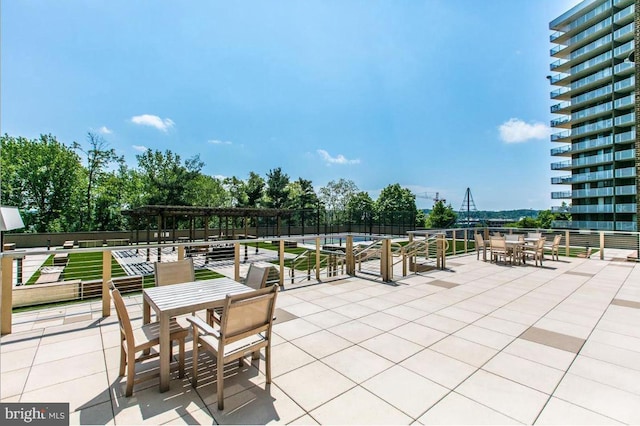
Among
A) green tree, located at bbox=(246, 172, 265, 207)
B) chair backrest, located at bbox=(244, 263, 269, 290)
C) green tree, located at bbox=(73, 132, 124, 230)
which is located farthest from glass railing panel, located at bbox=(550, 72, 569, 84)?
green tree, located at bbox=(73, 132, 124, 230)

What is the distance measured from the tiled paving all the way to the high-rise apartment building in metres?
30.5

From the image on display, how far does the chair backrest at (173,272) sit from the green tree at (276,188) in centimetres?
2750

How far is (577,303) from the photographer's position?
4660 millimetres

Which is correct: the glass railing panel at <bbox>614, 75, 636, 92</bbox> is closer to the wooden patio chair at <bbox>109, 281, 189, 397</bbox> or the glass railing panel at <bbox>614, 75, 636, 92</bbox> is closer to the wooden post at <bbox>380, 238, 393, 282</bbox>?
the wooden post at <bbox>380, 238, 393, 282</bbox>

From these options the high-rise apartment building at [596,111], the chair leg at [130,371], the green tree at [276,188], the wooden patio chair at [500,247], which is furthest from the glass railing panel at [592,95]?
the chair leg at [130,371]

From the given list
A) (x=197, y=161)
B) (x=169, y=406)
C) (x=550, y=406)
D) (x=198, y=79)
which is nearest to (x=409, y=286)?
(x=550, y=406)

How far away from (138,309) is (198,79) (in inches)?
567

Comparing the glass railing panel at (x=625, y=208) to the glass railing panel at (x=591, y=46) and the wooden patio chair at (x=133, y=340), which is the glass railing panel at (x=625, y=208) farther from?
the wooden patio chair at (x=133, y=340)

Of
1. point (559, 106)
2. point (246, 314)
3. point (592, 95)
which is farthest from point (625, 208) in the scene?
point (246, 314)

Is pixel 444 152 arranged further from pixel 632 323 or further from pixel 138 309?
pixel 138 309

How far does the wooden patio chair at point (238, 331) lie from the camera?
80.9 inches

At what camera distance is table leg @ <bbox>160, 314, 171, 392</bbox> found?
2.25 m

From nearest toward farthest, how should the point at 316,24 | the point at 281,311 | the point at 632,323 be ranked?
the point at 632,323
the point at 281,311
the point at 316,24

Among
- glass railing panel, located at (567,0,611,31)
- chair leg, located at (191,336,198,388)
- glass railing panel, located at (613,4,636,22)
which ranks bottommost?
chair leg, located at (191,336,198,388)
